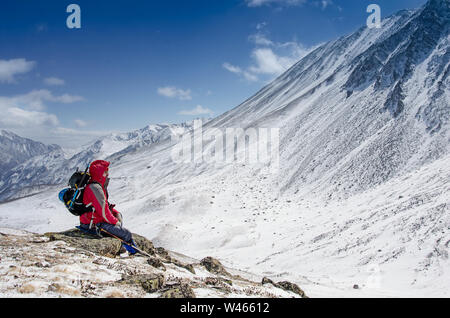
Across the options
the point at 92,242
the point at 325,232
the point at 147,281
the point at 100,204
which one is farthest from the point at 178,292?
the point at 325,232

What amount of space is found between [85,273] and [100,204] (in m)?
2.48

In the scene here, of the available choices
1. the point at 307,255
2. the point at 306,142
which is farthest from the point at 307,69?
the point at 307,255

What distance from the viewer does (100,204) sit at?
355 inches

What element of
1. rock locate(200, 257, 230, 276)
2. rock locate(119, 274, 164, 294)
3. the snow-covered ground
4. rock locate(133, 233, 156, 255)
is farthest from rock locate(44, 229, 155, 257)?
the snow-covered ground

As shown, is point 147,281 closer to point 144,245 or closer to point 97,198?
point 97,198

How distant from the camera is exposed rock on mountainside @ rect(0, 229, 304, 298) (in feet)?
19.8

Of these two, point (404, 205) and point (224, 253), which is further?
point (224, 253)

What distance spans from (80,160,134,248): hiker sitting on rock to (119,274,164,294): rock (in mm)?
2806

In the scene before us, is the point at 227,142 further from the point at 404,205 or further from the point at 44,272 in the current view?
the point at 44,272

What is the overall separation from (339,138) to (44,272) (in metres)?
49.4

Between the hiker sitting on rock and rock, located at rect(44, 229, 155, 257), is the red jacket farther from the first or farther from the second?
rock, located at rect(44, 229, 155, 257)

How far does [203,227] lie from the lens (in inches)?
1495

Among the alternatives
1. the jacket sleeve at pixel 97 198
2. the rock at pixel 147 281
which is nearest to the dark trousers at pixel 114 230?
the jacket sleeve at pixel 97 198

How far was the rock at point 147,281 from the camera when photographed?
6902mm
